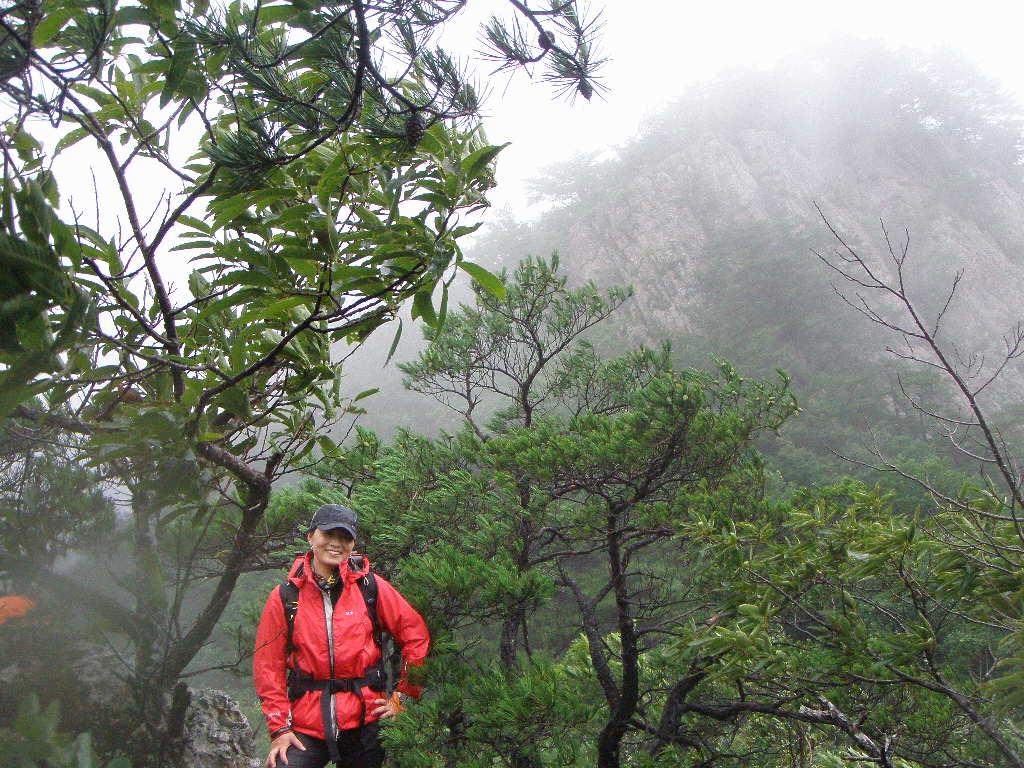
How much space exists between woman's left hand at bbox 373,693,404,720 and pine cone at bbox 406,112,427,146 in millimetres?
1413

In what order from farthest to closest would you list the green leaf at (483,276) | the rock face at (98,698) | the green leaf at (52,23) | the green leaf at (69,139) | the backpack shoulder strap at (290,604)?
the backpack shoulder strap at (290,604) < the rock face at (98,698) < the green leaf at (69,139) < the green leaf at (483,276) < the green leaf at (52,23)

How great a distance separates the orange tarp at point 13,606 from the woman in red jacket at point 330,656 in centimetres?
55

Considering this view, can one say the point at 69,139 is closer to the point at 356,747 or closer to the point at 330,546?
the point at 330,546

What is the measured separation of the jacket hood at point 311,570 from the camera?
1.66 meters

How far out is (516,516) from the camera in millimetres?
2111

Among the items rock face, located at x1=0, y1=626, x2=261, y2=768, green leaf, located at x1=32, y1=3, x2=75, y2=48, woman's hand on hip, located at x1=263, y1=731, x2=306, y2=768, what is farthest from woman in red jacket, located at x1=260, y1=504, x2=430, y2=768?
green leaf, located at x1=32, y1=3, x2=75, y2=48

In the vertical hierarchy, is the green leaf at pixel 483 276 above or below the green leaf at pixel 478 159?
below

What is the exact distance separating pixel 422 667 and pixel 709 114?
76.3 feet

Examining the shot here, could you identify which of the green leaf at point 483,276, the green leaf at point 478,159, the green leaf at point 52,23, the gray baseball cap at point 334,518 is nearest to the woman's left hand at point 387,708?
the gray baseball cap at point 334,518

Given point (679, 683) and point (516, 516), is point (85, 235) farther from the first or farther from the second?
point (679, 683)

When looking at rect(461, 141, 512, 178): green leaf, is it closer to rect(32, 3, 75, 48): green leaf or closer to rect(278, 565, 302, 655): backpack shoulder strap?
rect(32, 3, 75, 48): green leaf

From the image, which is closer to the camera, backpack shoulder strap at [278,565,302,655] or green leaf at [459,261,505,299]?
green leaf at [459,261,505,299]

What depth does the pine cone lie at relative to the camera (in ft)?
2.97

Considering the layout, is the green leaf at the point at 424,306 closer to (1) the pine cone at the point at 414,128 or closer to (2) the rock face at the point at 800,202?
(1) the pine cone at the point at 414,128
